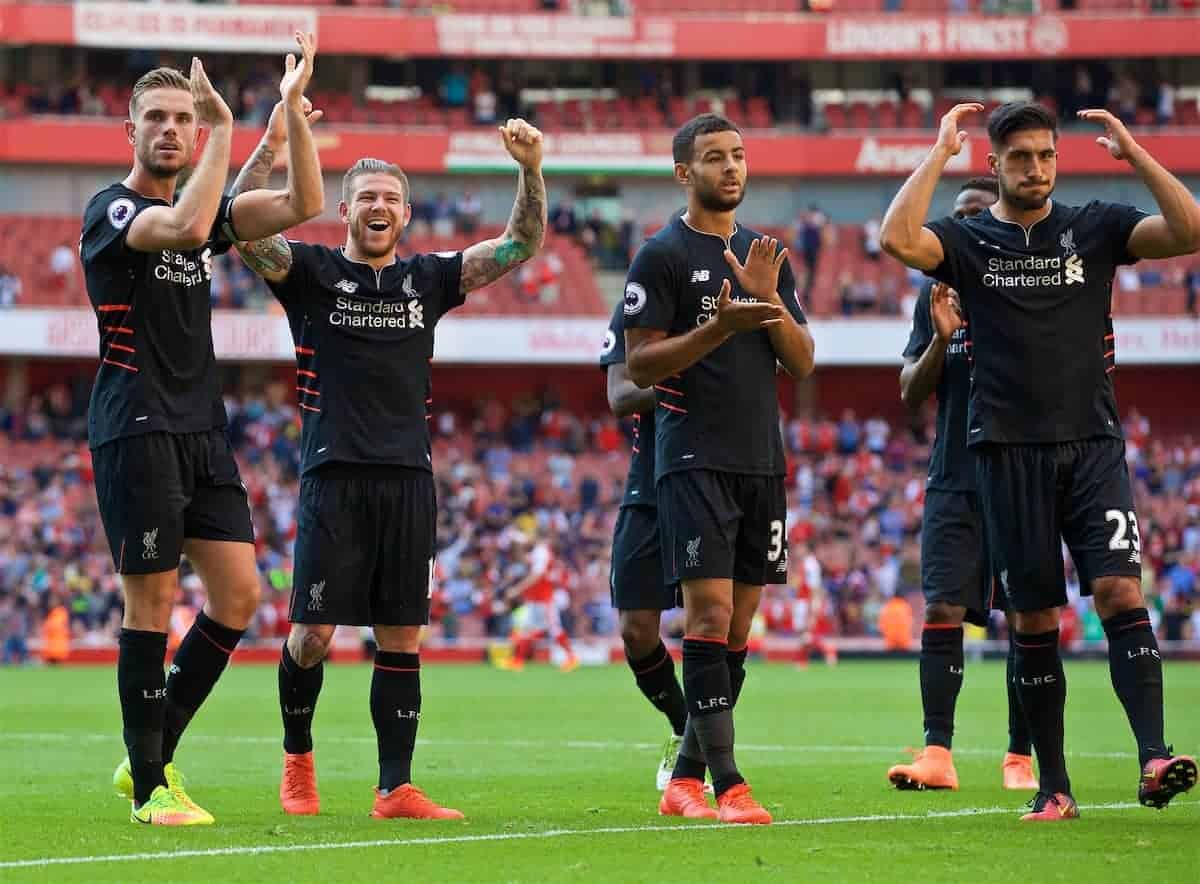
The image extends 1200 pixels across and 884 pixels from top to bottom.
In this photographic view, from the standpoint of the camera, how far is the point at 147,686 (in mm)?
8156

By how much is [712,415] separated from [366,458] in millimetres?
1449

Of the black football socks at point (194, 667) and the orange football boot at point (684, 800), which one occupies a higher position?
the black football socks at point (194, 667)

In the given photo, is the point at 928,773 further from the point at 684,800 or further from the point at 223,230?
the point at 223,230

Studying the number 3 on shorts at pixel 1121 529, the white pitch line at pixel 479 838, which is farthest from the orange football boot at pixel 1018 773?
the number 3 on shorts at pixel 1121 529

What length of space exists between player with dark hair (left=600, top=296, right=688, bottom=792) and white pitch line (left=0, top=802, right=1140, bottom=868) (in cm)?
174

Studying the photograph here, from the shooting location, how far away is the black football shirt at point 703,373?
8406 mm

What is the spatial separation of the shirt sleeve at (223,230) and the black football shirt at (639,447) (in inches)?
85.8

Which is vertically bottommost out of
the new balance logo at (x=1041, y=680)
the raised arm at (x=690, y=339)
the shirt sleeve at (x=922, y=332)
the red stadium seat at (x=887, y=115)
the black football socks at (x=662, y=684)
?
the black football socks at (x=662, y=684)

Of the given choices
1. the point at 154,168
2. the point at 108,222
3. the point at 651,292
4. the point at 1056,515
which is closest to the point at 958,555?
the point at 1056,515

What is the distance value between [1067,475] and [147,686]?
370 centimetres

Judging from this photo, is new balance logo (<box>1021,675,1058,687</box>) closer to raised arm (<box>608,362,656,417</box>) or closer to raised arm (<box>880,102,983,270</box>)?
raised arm (<box>880,102,983,270</box>)

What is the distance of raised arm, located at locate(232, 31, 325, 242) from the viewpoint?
8.04 metres

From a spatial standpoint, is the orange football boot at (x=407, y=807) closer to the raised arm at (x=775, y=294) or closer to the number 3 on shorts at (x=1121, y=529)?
the raised arm at (x=775, y=294)

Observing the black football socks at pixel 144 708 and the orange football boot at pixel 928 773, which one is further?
the orange football boot at pixel 928 773
